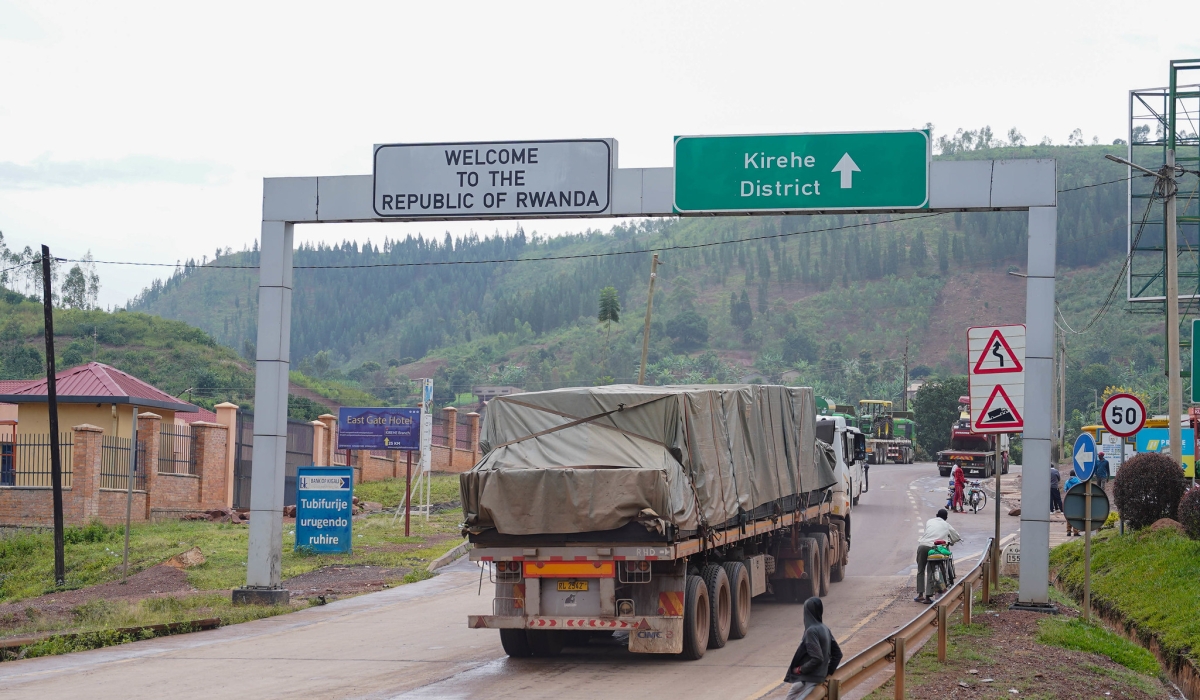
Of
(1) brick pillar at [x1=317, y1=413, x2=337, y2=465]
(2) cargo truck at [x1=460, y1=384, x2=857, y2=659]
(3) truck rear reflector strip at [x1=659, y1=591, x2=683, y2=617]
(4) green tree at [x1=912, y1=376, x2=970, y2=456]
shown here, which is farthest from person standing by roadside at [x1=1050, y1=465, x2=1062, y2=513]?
(4) green tree at [x1=912, y1=376, x2=970, y2=456]

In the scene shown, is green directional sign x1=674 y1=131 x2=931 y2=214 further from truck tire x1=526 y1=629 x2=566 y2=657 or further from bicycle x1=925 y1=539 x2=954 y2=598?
truck tire x1=526 y1=629 x2=566 y2=657

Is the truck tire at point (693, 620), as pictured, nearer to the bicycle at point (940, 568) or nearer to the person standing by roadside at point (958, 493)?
the bicycle at point (940, 568)

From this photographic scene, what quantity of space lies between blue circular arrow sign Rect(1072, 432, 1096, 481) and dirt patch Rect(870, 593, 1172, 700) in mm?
4709

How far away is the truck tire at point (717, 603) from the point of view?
A: 46.4ft

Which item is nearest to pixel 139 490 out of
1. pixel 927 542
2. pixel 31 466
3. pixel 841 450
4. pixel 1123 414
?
pixel 31 466

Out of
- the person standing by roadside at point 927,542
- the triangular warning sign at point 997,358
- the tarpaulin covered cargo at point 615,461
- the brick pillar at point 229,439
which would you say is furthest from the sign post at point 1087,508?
the brick pillar at point 229,439

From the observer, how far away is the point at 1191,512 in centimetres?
2078

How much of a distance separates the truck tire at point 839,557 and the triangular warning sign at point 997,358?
5.91 metres

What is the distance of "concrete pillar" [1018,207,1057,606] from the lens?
629 inches

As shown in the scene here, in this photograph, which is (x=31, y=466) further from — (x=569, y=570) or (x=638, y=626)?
(x=638, y=626)

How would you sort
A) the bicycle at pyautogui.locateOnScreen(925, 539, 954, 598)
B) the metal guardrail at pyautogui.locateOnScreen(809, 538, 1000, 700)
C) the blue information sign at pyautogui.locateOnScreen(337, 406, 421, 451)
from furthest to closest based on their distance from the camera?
the blue information sign at pyautogui.locateOnScreen(337, 406, 421, 451) → the bicycle at pyautogui.locateOnScreen(925, 539, 954, 598) → the metal guardrail at pyautogui.locateOnScreen(809, 538, 1000, 700)

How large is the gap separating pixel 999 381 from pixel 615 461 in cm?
652

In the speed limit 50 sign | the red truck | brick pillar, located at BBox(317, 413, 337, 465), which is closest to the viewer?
the speed limit 50 sign

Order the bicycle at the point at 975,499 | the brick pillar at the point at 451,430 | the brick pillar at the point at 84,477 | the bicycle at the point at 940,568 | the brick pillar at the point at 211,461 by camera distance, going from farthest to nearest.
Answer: the brick pillar at the point at 451,430
the bicycle at the point at 975,499
the brick pillar at the point at 211,461
the brick pillar at the point at 84,477
the bicycle at the point at 940,568
